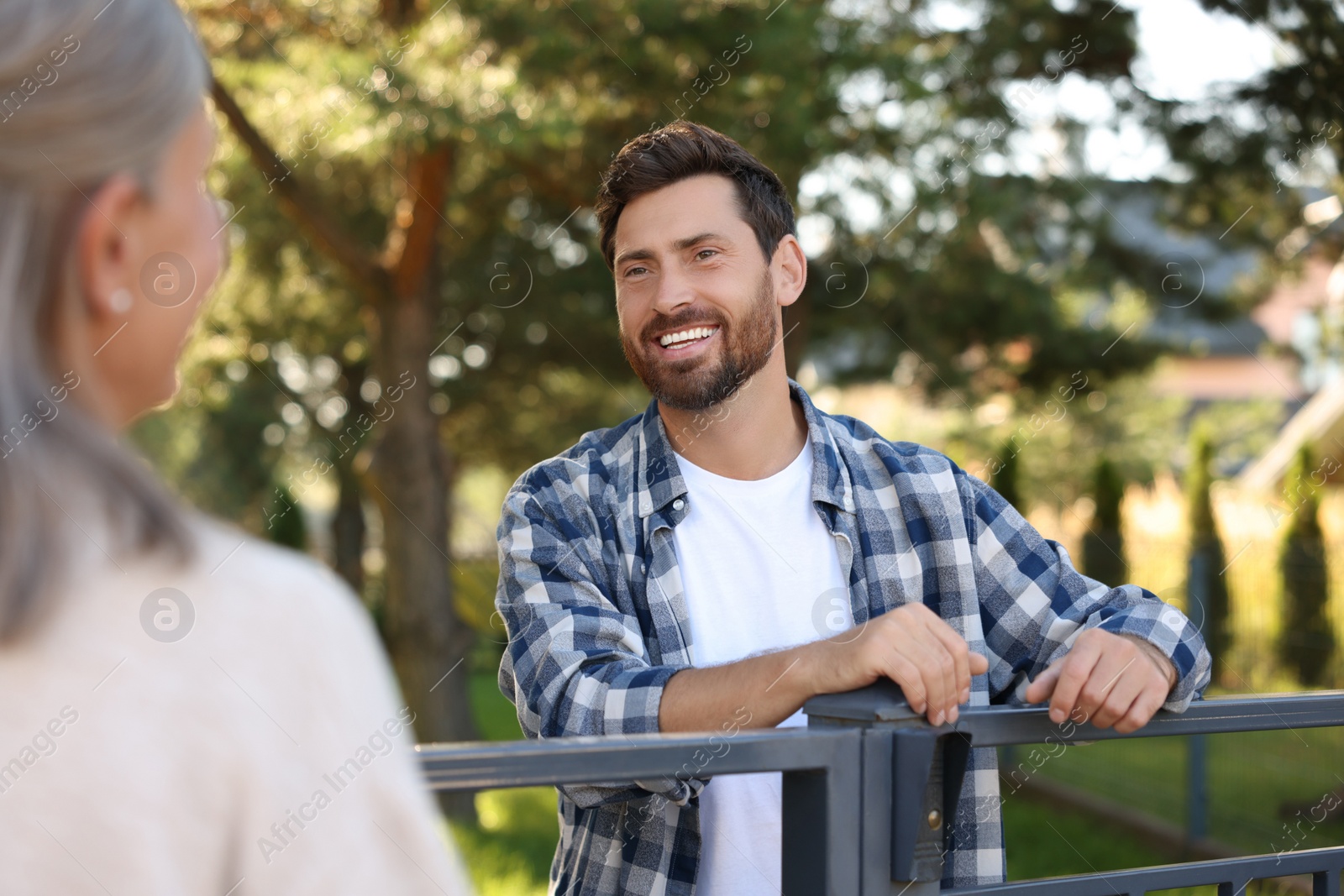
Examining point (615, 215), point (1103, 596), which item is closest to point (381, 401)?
point (615, 215)

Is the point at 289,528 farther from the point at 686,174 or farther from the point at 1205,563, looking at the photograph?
the point at 686,174

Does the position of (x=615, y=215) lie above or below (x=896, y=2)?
below

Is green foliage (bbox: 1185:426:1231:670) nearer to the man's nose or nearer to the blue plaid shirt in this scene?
the blue plaid shirt

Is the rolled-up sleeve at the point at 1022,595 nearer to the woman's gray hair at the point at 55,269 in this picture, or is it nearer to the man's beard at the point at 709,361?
the man's beard at the point at 709,361

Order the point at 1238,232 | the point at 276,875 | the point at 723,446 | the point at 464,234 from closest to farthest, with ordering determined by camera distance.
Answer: the point at 276,875 → the point at 723,446 → the point at 1238,232 → the point at 464,234

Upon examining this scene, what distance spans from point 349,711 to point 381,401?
7748 millimetres

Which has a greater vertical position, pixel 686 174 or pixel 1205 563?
pixel 686 174

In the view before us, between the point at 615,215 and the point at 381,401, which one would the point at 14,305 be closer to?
the point at 615,215

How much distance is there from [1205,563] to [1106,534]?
2.78m

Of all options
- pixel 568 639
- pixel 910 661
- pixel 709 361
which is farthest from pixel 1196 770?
pixel 910 661

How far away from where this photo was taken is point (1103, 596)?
202 centimetres

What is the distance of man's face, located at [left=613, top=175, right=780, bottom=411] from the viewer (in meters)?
2.26

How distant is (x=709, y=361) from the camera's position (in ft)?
7.42

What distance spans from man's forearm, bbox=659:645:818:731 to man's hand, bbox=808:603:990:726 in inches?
1.2
